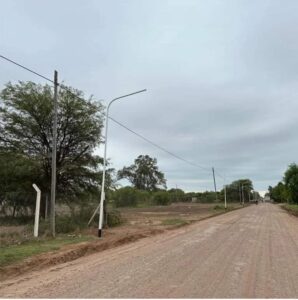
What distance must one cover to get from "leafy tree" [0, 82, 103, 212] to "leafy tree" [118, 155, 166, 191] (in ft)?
416

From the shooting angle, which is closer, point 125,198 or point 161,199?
point 125,198

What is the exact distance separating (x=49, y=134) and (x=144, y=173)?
130 metres

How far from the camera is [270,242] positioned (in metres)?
19.5

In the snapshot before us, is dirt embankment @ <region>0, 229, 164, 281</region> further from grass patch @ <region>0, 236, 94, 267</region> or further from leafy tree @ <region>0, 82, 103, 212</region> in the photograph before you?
leafy tree @ <region>0, 82, 103, 212</region>

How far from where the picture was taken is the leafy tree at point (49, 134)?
28.9 meters

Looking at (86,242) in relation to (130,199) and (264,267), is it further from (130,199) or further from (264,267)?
(130,199)

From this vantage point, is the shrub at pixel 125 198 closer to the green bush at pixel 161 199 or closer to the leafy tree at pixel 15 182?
the green bush at pixel 161 199

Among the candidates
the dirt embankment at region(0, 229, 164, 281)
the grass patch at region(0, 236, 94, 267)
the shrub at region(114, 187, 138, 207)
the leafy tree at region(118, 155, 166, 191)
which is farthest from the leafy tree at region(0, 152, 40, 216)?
the leafy tree at region(118, 155, 166, 191)

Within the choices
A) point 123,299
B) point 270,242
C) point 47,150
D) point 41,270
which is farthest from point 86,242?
point 47,150

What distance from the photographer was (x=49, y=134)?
1164 inches

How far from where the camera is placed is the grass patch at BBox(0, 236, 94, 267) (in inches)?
512

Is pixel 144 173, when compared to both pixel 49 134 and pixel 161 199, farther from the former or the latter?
pixel 49 134

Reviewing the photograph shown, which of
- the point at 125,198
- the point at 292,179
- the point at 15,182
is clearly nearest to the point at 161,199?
the point at 125,198

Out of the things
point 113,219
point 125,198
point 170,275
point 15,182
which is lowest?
point 170,275
